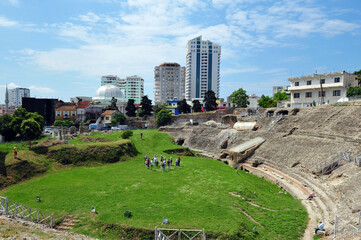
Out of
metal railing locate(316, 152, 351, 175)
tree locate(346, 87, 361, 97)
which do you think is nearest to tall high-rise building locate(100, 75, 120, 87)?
tree locate(346, 87, 361, 97)

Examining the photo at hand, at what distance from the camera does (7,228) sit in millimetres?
14094

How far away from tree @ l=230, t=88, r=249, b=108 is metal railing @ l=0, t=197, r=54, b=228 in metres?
73.1

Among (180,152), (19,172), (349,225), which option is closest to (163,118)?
(180,152)

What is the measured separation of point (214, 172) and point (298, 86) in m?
39.9

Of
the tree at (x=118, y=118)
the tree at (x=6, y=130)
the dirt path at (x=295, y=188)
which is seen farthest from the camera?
the tree at (x=118, y=118)

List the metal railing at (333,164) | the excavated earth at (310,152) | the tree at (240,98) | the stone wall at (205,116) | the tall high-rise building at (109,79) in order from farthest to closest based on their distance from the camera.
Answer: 1. the tall high-rise building at (109,79)
2. the tree at (240,98)
3. the stone wall at (205,116)
4. the metal railing at (333,164)
5. the excavated earth at (310,152)

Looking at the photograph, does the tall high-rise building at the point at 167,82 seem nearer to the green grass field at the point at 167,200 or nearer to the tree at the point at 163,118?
the tree at the point at 163,118

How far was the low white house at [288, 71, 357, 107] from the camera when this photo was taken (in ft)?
167

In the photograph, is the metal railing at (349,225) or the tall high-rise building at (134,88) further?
the tall high-rise building at (134,88)

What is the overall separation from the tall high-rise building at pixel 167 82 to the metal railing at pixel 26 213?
13720 cm

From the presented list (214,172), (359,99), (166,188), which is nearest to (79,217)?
(166,188)

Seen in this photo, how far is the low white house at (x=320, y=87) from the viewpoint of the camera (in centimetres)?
5094

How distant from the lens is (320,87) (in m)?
53.8

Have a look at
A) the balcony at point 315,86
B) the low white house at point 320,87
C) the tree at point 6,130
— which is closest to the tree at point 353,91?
the low white house at point 320,87
